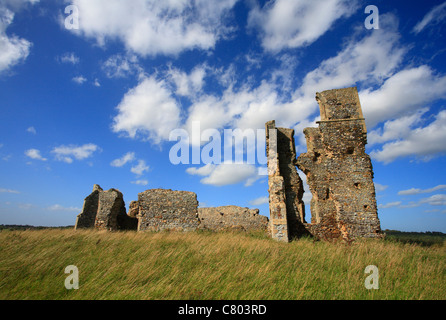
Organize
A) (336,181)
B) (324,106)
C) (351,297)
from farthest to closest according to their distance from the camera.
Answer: (324,106) → (336,181) → (351,297)

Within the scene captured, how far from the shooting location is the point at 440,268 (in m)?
6.38

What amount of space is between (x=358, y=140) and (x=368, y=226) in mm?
4398

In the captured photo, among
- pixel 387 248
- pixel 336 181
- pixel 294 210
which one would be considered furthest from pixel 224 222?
pixel 387 248

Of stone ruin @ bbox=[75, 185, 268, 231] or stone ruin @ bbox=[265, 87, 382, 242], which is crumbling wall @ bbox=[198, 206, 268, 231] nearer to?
stone ruin @ bbox=[75, 185, 268, 231]

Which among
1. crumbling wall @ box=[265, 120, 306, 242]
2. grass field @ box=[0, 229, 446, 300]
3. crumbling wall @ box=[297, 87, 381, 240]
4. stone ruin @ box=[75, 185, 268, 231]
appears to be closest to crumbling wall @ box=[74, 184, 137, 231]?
stone ruin @ box=[75, 185, 268, 231]

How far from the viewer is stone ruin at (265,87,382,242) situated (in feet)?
33.8

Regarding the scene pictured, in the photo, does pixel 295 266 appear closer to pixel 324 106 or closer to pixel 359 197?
pixel 359 197

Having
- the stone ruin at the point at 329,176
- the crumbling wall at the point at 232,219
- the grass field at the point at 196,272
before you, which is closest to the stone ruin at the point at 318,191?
the stone ruin at the point at 329,176

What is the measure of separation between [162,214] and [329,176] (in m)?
9.35

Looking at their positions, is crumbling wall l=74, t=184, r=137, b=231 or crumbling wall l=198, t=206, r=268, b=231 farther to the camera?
crumbling wall l=198, t=206, r=268, b=231

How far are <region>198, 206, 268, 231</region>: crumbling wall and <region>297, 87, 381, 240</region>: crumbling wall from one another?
458 centimetres

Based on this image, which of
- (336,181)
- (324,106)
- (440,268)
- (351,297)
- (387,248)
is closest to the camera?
(351,297)

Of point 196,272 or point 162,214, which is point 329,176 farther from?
point 162,214
